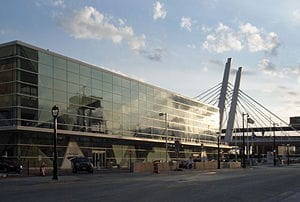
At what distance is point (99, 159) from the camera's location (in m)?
71.2

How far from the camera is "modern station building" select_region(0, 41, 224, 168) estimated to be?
57.2 meters

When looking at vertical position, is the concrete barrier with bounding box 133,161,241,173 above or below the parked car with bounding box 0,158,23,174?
below

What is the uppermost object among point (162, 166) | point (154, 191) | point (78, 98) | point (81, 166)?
point (78, 98)

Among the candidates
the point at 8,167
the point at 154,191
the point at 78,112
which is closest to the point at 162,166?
the point at 78,112

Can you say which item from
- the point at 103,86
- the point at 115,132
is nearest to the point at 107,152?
the point at 115,132

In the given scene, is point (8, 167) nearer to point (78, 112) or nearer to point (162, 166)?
point (78, 112)

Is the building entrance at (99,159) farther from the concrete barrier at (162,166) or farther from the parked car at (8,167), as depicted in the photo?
the parked car at (8,167)

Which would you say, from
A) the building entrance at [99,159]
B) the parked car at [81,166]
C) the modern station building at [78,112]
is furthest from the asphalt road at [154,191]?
the building entrance at [99,159]

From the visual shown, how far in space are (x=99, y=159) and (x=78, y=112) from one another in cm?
853

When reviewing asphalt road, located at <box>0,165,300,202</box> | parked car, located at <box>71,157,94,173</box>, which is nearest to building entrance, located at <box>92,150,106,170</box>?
parked car, located at <box>71,157,94,173</box>

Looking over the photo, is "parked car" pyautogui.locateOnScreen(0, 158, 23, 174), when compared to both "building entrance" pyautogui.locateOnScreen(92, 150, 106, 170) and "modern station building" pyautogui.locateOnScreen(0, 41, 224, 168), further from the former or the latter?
"building entrance" pyautogui.locateOnScreen(92, 150, 106, 170)

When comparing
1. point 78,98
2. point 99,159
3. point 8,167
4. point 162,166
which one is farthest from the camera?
point 99,159

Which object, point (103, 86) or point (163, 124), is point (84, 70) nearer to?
point (103, 86)

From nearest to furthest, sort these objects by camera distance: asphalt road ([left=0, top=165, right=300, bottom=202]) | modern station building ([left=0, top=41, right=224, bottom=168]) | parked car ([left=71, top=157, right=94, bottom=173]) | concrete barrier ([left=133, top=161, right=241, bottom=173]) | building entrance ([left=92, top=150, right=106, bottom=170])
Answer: asphalt road ([left=0, top=165, right=300, bottom=202])
parked car ([left=71, top=157, right=94, bottom=173])
modern station building ([left=0, top=41, right=224, bottom=168])
concrete barrier ([left=133, top=161, right=241, bottom=173])
building entrance ([left=92, top=150, right=106, bottom=170])
